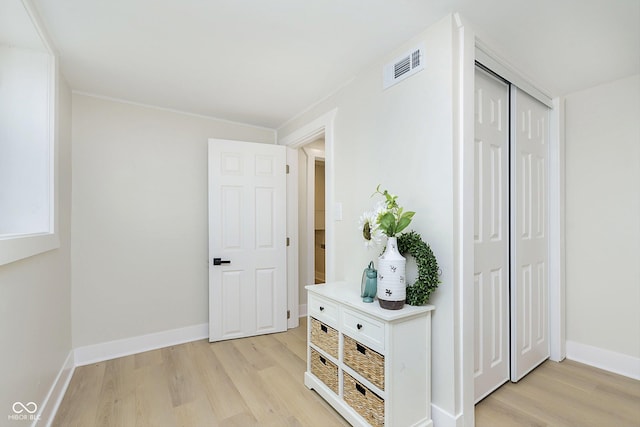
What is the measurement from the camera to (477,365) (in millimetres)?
1919

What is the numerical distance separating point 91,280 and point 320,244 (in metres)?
3.54

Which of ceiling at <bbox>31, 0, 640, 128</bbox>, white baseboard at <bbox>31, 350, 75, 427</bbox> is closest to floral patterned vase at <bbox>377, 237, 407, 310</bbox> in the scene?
ceiling at <bbox>31, 0, 640, 128</bbox>

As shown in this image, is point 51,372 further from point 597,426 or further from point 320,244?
point 320,244

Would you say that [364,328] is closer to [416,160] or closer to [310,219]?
[416,160]

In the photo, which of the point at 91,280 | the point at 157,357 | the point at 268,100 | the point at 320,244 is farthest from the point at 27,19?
the point at 320,244

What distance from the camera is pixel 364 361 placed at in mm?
1671

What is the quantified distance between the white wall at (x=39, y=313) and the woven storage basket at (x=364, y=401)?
1601mm

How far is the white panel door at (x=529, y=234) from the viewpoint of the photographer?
2201 millimetres

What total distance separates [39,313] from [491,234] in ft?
9.32

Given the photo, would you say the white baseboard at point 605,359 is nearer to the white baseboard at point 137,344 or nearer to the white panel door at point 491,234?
the white panel door at point 491,234

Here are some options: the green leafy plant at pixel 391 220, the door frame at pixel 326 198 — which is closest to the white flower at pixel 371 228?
the green leafy plant at pixel 391 220

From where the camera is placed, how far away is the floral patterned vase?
1.59 metres

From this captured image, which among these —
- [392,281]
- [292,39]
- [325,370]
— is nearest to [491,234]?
[392,281]

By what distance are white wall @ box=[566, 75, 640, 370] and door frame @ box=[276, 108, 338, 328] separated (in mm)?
2108
